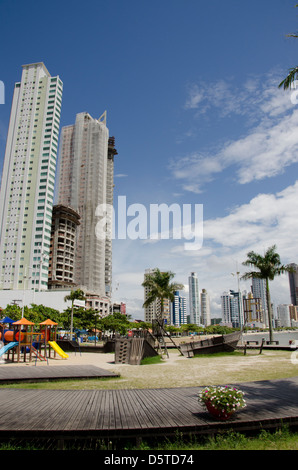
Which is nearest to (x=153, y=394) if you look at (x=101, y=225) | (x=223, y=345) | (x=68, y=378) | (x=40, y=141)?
(x=68, y=378)

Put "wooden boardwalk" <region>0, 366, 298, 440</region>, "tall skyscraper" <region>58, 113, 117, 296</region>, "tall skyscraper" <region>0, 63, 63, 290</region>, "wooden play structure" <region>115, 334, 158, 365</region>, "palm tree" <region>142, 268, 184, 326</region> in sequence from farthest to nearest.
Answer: "tall skyscraper" <region>58, 113, 117, 296</region>, "tall skyscraper" <region>0, 63, 63, 290</region>, "palm tree" <region>142, 268, 184, 326</region>, "wooden play structure" <region>115, 334, 158, 365</region>, "wooden boardwalk" <region>0, 366, 298, 440</region>

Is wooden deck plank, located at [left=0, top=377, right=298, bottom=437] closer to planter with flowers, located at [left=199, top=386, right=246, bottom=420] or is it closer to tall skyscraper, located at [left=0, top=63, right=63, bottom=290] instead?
planter with flowers, located at [left=199, top=386, right=246, bottom=420]

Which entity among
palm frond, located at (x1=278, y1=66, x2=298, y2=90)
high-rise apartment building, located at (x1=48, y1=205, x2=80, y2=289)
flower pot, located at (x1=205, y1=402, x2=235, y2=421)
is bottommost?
flower pot, located at (x1=205, y1=402, x2=235, y2=421)

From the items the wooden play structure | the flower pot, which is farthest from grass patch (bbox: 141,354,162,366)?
the flower pot

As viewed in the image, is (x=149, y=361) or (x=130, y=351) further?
(x=149, y=361)

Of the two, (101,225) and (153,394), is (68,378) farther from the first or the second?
(101,225)

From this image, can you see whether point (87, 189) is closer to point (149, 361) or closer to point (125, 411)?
point (149, 361)

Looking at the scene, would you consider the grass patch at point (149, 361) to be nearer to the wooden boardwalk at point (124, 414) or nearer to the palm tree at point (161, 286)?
the wooden boardwalk at point (124, 414)

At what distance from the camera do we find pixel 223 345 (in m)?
31.0

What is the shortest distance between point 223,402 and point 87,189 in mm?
163224

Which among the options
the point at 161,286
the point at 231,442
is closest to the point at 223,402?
the point at 231,442

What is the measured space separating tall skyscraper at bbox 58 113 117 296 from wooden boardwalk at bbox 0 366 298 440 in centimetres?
13852

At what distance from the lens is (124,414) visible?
808 centimetres

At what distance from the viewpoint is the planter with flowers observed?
7.41m
